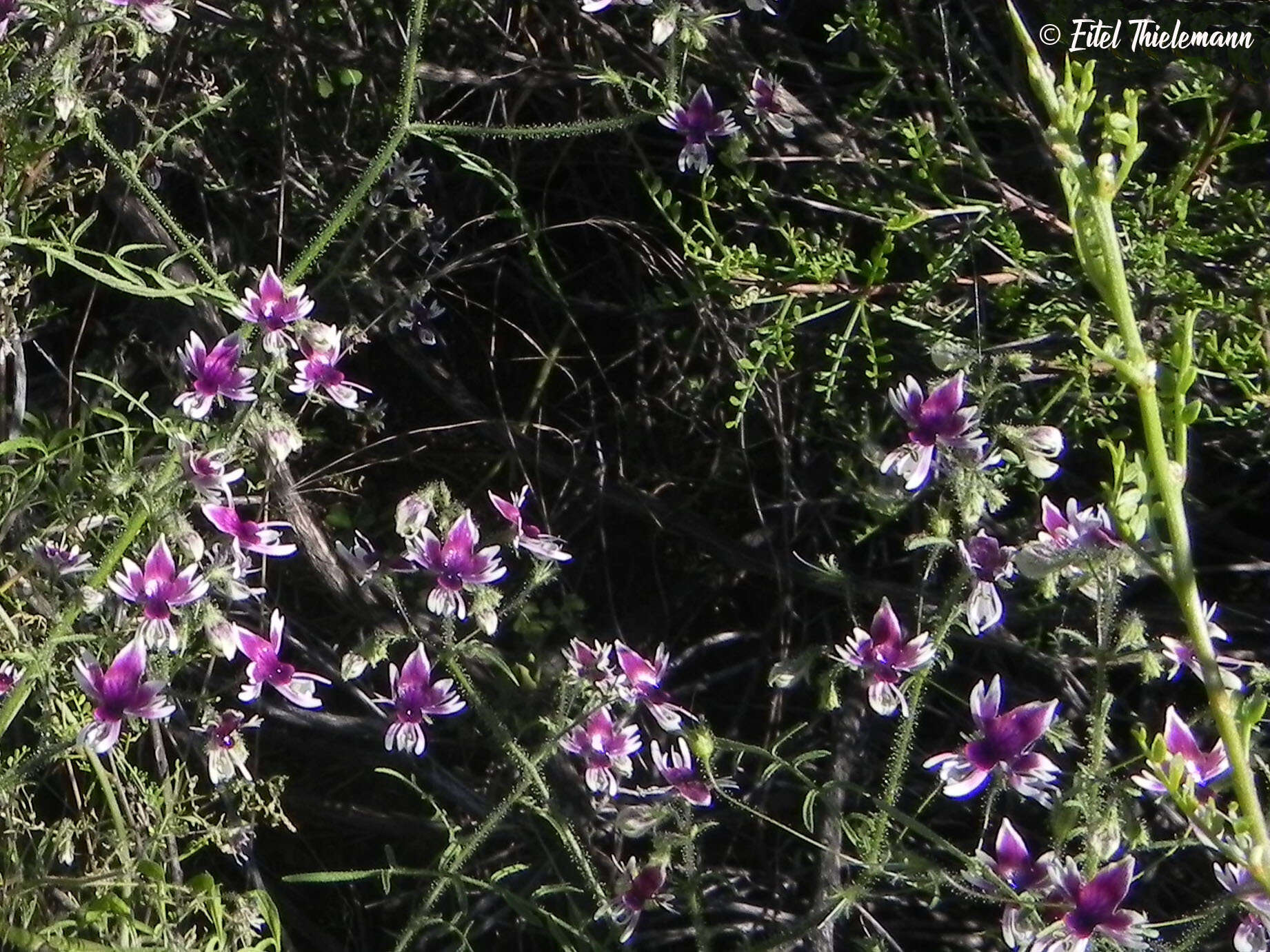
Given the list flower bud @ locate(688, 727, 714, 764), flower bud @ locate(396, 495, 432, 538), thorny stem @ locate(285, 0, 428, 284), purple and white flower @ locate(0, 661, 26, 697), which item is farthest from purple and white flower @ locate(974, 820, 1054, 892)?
purple and white flower @ locate(0, 661, 26, 697)

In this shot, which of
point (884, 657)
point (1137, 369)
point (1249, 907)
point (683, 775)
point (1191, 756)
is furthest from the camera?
point (683, 775)

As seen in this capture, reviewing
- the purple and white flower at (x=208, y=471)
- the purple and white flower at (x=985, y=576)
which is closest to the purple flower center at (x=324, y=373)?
the purple and white flower at (x=208, y=471)

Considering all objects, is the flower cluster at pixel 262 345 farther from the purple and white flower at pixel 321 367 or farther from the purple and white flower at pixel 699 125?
the purple and white flower at pixel 699 125

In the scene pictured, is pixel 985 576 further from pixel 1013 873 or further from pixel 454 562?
pixel 454 562

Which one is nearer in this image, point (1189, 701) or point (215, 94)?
point (1189, 701)

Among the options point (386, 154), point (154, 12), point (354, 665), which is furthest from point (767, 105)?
point (354, 665)

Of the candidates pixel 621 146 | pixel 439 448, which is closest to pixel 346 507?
pixel 439 448

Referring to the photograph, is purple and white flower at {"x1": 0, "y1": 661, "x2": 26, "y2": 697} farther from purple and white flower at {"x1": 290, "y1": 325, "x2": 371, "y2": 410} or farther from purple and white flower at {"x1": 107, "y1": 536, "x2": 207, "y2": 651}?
purple and white flower at {"x1": 290, "y1": 325, "x2": 371, "y2": 410}

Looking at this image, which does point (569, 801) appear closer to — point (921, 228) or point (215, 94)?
point (921, 228)
